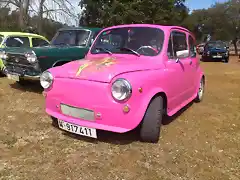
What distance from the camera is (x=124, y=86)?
326 cm

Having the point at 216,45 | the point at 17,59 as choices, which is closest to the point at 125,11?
the point at 216,45

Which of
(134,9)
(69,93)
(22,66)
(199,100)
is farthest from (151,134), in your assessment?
(134,9)

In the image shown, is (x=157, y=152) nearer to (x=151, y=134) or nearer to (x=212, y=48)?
(x=151, y=134)

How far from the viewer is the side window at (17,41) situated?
8750 millimetres

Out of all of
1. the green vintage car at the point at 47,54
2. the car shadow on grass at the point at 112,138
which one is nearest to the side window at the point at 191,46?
the car shadow on grass at the point at 112,138

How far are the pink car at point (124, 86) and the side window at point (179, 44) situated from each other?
0.07 feet

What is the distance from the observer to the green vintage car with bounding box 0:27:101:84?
617cm

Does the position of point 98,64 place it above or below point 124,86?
above

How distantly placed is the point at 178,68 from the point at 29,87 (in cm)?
457

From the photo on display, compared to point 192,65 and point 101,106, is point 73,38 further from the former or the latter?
point 101,106

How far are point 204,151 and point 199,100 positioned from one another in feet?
9.24

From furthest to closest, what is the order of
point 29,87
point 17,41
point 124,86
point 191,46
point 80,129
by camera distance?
point 17,41, point 29,87, point 191,46, point 80,129, point 124,86

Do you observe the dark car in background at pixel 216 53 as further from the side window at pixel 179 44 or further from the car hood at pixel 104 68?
the car hood at pixel 104 68

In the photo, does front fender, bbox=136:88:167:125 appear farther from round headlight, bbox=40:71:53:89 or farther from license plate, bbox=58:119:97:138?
round headlight, bbox=40:71:53:89
